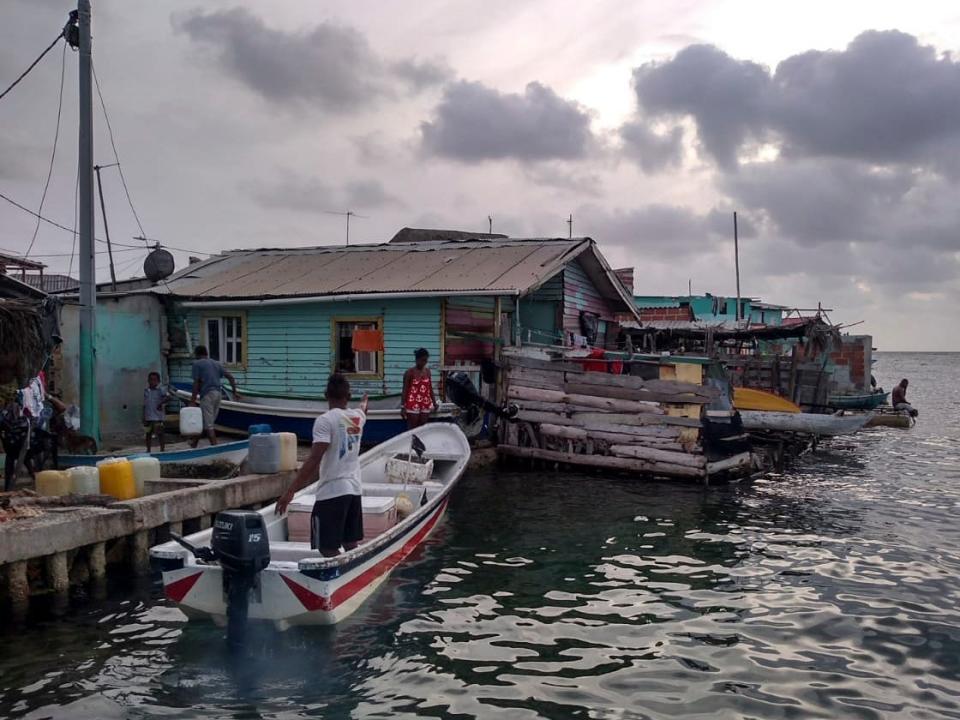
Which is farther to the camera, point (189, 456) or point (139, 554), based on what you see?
point (189, 456)

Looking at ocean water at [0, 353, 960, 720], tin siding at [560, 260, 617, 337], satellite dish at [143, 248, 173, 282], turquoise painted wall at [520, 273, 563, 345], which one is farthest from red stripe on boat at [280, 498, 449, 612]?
satellite dish at [143, 248, 173, 282]

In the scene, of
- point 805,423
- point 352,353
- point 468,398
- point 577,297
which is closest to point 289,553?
point 468,398

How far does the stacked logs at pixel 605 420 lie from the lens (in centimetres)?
1477

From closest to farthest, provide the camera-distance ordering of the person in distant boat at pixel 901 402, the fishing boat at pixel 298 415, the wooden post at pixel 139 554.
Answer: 1. the wooden post at pixel 139 554
2. the fishing boat at pixel 298 415
3. the person in distant boat at pixel 901 402

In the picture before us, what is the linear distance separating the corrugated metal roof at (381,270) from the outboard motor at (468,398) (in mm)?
1847

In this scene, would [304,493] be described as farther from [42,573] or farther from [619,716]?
[619,716]

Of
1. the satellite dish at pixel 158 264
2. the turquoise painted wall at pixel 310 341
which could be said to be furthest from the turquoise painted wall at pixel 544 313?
the satellite dish at pixel 158 264

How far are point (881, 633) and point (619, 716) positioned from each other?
3.19 m

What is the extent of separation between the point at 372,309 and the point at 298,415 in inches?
113

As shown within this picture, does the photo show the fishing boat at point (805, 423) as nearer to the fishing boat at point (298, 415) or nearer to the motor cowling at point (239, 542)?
the fishing boat at point (298, 415)

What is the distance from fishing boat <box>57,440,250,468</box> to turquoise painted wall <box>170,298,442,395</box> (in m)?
5.06

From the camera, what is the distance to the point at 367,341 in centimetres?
1717

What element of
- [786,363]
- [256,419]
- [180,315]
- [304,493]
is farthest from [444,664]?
[786,363]

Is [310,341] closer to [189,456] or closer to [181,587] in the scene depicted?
[189,456]
